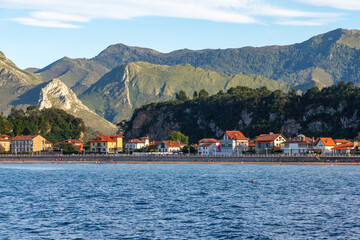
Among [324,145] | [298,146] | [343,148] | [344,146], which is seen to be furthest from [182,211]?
[298,146]

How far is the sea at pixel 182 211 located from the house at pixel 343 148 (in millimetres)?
77433

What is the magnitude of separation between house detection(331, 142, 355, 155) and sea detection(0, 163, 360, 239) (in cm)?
7743

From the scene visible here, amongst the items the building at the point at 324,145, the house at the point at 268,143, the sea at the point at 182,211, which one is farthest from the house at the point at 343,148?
the sea at the point at 182,211

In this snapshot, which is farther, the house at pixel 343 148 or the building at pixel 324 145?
the building at pixel 324 145

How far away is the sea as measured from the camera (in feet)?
155

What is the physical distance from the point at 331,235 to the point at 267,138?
145m

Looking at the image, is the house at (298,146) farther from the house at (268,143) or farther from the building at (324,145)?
the house at (268,143)

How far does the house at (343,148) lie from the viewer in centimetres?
16529

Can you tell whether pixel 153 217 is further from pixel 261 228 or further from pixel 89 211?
pixel 261 228

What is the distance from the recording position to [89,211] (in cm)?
5956

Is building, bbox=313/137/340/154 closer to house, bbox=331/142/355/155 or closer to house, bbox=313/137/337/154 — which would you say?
house, bbox=313/137/337/154

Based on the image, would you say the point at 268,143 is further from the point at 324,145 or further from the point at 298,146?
the point at 324,145

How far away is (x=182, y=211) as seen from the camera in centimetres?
5947

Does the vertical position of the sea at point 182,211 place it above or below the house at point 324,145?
below
